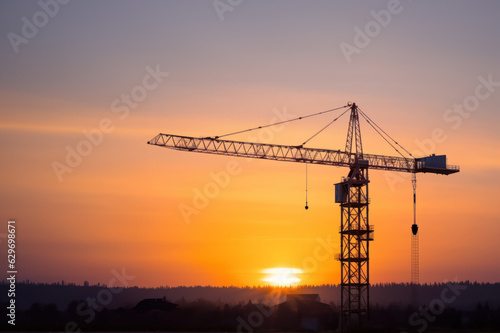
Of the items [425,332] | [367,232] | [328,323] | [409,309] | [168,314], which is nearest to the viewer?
[425,332]

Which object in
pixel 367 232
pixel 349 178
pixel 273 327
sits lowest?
pixel 273 327

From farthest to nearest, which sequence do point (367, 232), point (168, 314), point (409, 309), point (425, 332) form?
point (409, 309), point (168, 314), point (367, 232), point (425, 332)

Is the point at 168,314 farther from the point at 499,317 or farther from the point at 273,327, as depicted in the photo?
the point at 499,317

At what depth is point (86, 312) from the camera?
151 m

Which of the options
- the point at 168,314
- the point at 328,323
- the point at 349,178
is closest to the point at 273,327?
the point at 328,323

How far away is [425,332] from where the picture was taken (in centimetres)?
11475

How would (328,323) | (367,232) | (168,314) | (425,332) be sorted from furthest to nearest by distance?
(168,314) < (328,323) < (367,232) < (425,332)

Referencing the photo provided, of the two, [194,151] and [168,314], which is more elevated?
[194,151]

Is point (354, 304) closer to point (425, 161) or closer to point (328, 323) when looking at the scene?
point (328, 323)

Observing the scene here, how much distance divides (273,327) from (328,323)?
37.6 ft

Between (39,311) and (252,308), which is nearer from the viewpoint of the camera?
(39,311)

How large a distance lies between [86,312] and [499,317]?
90531mm

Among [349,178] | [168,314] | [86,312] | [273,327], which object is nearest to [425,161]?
[349,178]

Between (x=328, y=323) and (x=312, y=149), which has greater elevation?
(x=312, y=149)
